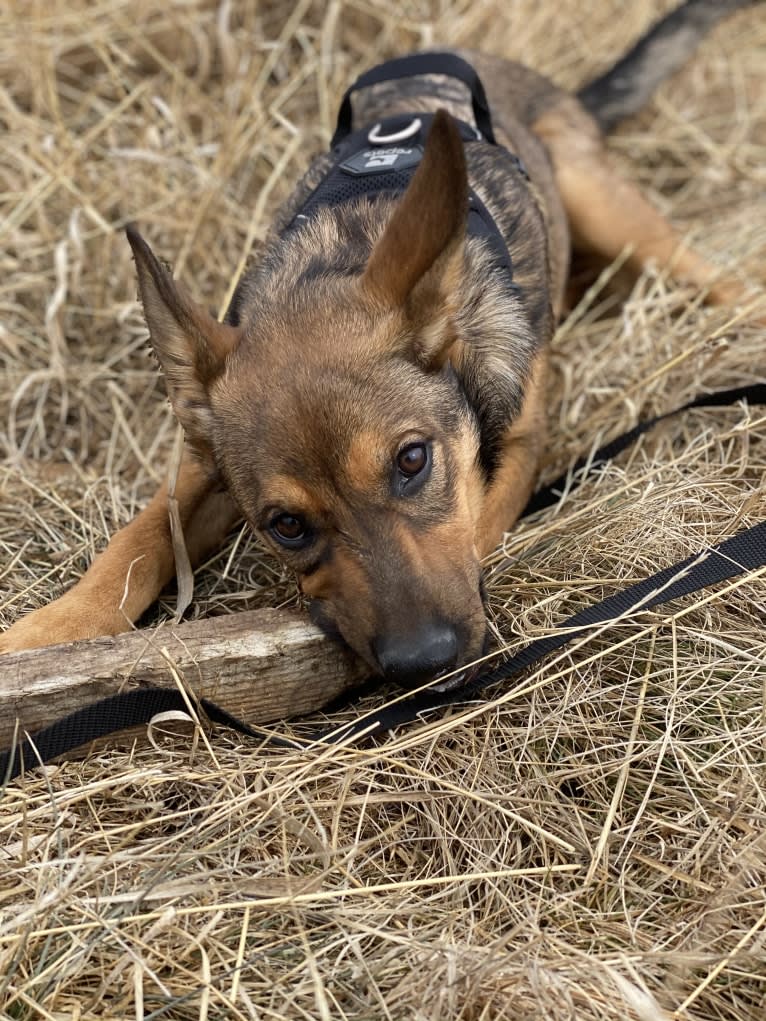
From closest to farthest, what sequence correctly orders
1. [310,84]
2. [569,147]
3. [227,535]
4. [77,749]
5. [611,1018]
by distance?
[611,1018] < [77,749] < [227,535] < [569,147] < [310,84]

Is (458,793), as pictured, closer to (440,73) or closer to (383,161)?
(383,161)

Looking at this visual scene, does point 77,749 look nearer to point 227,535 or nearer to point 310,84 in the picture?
point 227,535

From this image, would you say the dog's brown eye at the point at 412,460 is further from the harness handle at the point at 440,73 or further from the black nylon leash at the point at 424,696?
the harness handle at the point at 440,73

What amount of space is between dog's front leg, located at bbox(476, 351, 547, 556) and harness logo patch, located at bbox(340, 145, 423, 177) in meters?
0.87

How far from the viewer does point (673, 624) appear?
2.98 m

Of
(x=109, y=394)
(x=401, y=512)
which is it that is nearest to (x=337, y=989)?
(x=401, y=512)

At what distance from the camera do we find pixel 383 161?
3717 millimetres

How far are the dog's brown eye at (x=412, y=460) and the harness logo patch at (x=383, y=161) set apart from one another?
122cm

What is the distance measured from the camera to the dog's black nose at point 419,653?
273cm

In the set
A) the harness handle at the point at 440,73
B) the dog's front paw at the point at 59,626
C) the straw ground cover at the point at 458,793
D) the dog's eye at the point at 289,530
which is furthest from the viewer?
the harness handle at the point at 440,73

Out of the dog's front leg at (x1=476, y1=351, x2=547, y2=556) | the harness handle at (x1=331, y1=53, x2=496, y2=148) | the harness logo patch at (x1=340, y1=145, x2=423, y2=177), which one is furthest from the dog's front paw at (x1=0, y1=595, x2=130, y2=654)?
the harness handle at (x1=331, y1=53, x2=496, y2=148)

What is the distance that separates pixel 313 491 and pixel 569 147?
3391 mm

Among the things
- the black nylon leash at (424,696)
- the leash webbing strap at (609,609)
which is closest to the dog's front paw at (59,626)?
the black nylon leash at (424,696)

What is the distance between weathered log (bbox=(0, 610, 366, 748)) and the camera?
282 cm
